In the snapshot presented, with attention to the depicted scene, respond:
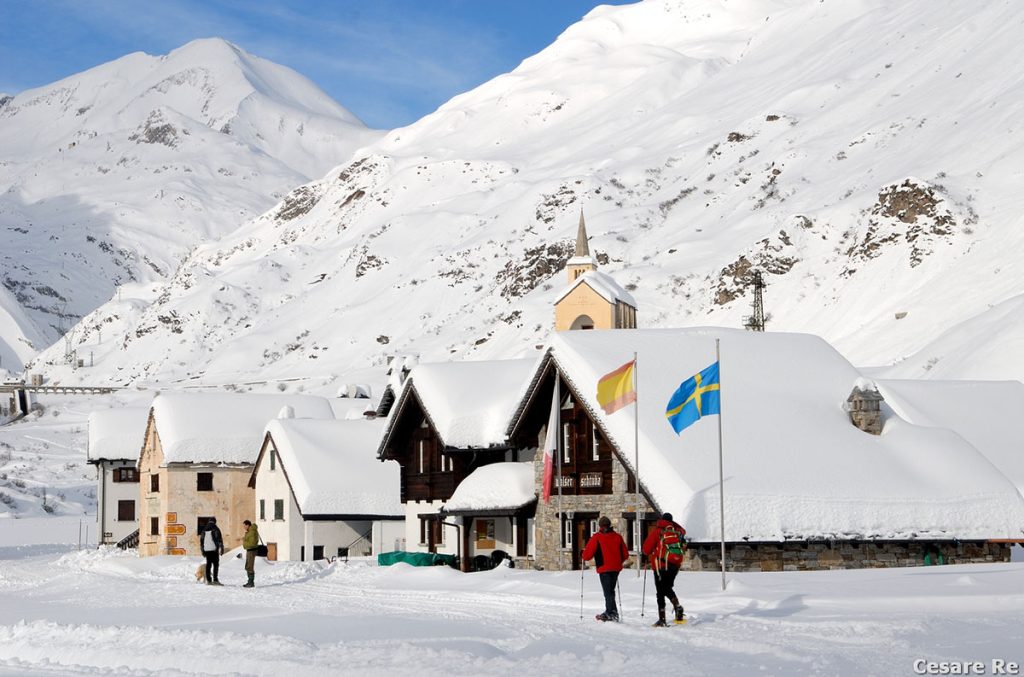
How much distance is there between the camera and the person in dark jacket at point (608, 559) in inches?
899

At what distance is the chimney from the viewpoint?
40531mm

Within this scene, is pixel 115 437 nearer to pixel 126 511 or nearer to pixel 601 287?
pixel 126 511

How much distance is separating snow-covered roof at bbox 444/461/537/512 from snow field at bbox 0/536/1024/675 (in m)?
5.95

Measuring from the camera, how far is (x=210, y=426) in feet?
220

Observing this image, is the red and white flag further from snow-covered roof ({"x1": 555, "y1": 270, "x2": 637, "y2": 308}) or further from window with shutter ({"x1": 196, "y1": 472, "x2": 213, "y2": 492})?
snow-covered roof ({"x1": 555, "y1": 270, "x2": 637, "y2": 308})

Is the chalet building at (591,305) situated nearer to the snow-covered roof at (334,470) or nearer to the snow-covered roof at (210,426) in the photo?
the snow-covered roof at (210,426)

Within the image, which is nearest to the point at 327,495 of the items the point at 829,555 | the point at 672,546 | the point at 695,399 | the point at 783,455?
the point at 783,455

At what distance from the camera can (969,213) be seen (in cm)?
10200

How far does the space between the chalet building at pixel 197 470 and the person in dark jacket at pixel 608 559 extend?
146 ft

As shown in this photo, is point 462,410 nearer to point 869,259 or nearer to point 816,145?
point 869,259

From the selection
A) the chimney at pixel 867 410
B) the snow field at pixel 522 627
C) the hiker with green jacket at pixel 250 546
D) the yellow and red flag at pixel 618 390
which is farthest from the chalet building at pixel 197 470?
the yellow and red flag at pixel 618 390

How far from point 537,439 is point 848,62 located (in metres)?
134

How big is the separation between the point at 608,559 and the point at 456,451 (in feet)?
82.4

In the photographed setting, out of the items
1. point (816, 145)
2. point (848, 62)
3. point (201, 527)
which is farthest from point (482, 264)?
point (201, 527)
